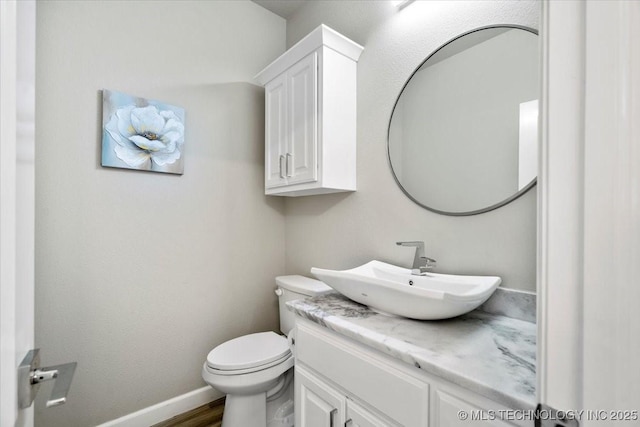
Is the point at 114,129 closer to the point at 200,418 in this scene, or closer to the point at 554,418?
the point at 200,418

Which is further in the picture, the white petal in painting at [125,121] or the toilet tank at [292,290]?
the toilet tank at [292,290]

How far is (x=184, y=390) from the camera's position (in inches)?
66.7

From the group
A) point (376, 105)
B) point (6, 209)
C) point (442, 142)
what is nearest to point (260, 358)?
point (6, 209)

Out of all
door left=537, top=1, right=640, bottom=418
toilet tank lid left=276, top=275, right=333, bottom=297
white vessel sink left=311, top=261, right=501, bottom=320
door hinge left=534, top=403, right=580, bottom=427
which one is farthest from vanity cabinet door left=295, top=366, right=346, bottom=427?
door left=537, top=1, right=640, bottom=418

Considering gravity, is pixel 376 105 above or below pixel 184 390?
above

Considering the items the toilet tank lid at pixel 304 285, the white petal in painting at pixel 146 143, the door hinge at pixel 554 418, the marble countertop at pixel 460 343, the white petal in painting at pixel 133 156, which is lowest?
the toilet tank lid at pixel 304 285

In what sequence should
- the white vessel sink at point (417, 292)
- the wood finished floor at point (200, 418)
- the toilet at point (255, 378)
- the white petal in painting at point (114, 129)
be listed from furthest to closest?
the wood finished floor at point (200, 418) < the white petal in painting at point (114, 129) < the toilet at point (255, 378) < the white vessel sink at point (417, 292)

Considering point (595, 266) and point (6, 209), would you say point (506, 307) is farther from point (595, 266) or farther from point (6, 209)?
point (6, 209)

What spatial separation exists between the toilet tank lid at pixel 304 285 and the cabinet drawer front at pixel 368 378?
482mm

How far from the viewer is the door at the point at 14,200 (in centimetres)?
39

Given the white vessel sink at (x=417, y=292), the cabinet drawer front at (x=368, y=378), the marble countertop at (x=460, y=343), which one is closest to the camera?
the marble countertop at (x=460, y=343)

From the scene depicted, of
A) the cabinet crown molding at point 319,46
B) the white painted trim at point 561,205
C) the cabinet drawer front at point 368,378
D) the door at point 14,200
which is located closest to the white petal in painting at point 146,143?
the cabinet crown molding at point 319,46

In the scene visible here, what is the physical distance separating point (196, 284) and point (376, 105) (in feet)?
5.06

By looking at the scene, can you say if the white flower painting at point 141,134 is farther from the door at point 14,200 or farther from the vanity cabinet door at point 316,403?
the vanity cabinet door at point 316,403
